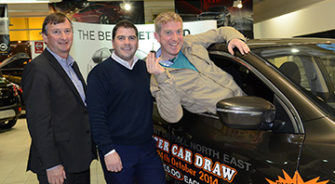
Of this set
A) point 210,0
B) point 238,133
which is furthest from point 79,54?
point 238,133

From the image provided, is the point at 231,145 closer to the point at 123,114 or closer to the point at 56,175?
the point at 123,114

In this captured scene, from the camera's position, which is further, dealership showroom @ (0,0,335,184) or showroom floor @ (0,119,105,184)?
showroom floor @ (0,119,105,184)

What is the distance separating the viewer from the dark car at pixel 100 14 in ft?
22.6

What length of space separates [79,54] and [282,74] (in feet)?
14.7

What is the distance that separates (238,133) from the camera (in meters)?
1.64

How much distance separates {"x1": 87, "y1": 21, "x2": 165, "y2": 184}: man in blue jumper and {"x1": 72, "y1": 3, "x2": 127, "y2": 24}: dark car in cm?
516

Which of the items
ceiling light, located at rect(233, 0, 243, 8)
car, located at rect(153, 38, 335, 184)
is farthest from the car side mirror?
ceiling light, located at rect(233, 0, 243, 8)

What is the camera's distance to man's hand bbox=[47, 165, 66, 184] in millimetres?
1789

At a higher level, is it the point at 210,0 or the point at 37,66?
the point at 210,0

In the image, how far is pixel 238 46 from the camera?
1.83m

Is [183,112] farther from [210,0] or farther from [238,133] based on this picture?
[210,0]

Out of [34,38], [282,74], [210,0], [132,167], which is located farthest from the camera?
[34,38]

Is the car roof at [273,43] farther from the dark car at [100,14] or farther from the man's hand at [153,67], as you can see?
the dark car at [100,14]

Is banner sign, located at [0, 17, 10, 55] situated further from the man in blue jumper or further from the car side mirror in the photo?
the car side mirror
